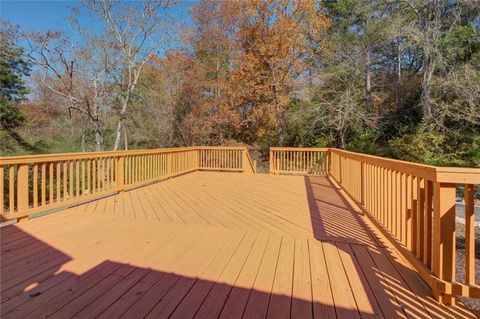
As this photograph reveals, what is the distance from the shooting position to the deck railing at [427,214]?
1.65 m

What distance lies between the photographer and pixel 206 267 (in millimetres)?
2133

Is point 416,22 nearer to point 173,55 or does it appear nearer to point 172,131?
point 173,55

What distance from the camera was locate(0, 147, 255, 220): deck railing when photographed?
317cm

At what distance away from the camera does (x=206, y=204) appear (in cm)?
430

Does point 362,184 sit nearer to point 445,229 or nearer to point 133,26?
point 445,229

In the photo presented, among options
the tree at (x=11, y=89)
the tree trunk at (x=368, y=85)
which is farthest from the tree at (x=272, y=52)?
the tree at (x=11, y=89)

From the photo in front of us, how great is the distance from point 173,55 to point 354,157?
11460 mm

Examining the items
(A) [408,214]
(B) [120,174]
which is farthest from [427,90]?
(B) [120,174]

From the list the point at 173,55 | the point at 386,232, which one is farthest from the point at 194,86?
the point at 386,232

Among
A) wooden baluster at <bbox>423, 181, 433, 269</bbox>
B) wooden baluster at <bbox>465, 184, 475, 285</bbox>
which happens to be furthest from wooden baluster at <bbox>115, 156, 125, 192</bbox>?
wooden baluster at <bbox>465, 184, 475, 285</bbox>

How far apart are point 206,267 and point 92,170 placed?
10.3 feet

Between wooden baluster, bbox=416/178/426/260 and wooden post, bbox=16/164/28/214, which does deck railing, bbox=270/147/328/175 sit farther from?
wooden post, bbox=16/164/28/214

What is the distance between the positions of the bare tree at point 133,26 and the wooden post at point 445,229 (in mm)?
9497

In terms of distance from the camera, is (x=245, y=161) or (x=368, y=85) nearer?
(x=245, y=161)
